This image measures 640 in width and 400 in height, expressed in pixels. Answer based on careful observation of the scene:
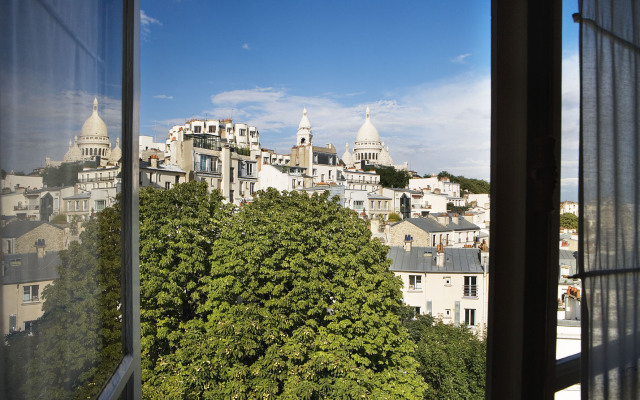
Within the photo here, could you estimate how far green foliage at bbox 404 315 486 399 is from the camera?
20.1 ft

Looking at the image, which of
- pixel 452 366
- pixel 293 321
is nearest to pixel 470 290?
pixel 452 366

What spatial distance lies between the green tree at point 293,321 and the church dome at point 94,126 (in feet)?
13.7

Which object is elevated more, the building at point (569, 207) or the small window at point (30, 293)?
the building at point (569, 207)

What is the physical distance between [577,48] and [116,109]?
23.4 inches

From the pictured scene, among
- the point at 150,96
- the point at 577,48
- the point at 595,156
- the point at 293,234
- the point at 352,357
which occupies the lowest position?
the point at 352,357

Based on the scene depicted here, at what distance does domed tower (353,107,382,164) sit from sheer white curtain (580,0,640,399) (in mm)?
33870

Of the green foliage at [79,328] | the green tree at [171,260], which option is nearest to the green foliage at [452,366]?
the green tree at [171,260]

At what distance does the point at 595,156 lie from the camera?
516 mm

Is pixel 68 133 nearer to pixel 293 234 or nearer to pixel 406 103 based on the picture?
pixel 293 234

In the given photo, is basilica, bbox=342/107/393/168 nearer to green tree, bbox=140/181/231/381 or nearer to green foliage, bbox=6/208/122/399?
green tree, bbox=140/181/231/381

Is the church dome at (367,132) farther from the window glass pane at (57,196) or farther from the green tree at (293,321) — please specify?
the window glass pane at (57,196)

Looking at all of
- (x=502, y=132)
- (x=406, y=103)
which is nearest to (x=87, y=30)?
(x=502, y=132)

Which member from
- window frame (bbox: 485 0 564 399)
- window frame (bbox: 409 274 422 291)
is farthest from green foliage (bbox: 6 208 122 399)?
window frame (bbox: 409 274 422 291)

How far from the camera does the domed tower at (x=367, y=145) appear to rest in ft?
112
